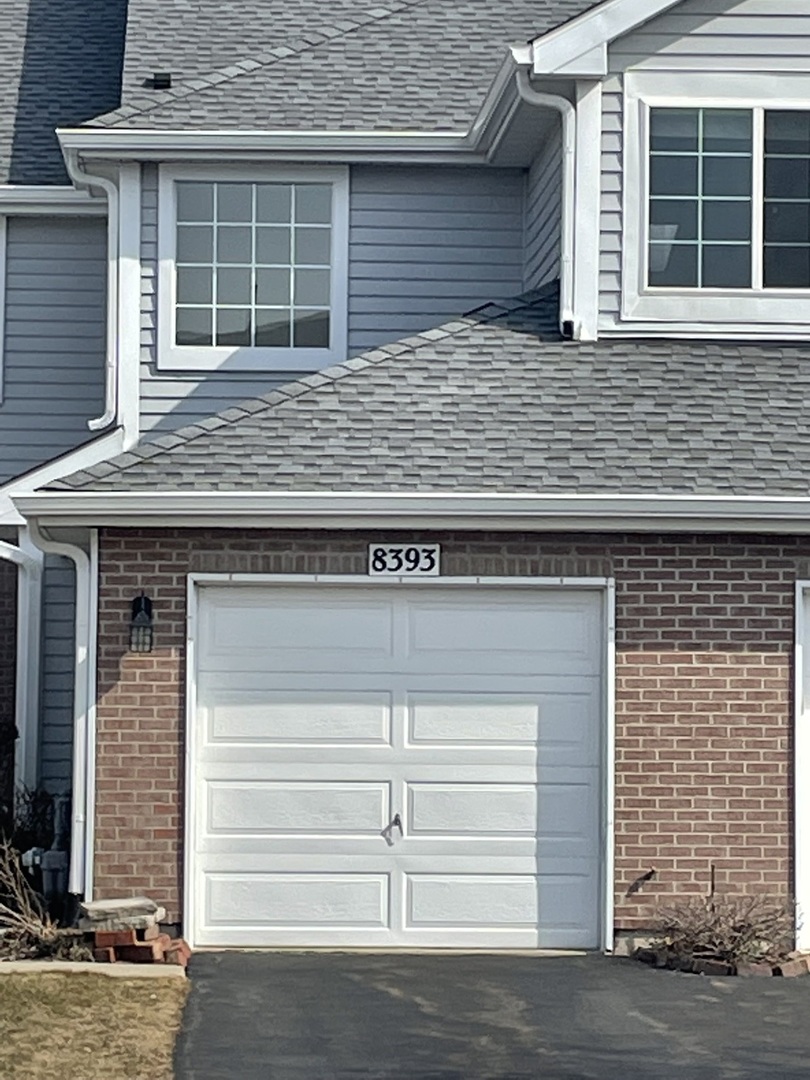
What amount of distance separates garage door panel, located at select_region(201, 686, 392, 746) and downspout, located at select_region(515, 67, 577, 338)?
321cm

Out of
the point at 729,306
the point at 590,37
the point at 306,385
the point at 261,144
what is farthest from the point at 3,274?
the point at 729,306

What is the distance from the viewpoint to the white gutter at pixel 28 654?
1681 cm

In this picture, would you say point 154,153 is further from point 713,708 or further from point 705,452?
point 713,708

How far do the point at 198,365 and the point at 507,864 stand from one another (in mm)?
5406

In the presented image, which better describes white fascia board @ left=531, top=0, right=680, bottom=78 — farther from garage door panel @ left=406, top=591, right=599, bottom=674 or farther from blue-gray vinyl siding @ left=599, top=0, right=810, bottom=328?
garage door panel @ left=406, top=591, right=599, bottom=674

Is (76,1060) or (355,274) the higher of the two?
(355,274)

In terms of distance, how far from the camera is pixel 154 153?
1625 cm

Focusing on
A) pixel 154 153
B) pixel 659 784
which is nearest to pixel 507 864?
pixel 659 784

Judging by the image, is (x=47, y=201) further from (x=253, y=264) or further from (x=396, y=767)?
(x=396, y=767)

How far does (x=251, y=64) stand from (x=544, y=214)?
10.4 feet

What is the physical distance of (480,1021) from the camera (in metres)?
10.7

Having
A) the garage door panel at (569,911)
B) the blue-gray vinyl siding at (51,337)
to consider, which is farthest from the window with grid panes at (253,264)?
the garage door panel at (569,911)

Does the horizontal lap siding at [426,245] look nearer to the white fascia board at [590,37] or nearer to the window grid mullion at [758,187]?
the white fascia board at [590,37]

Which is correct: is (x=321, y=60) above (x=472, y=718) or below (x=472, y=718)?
above
